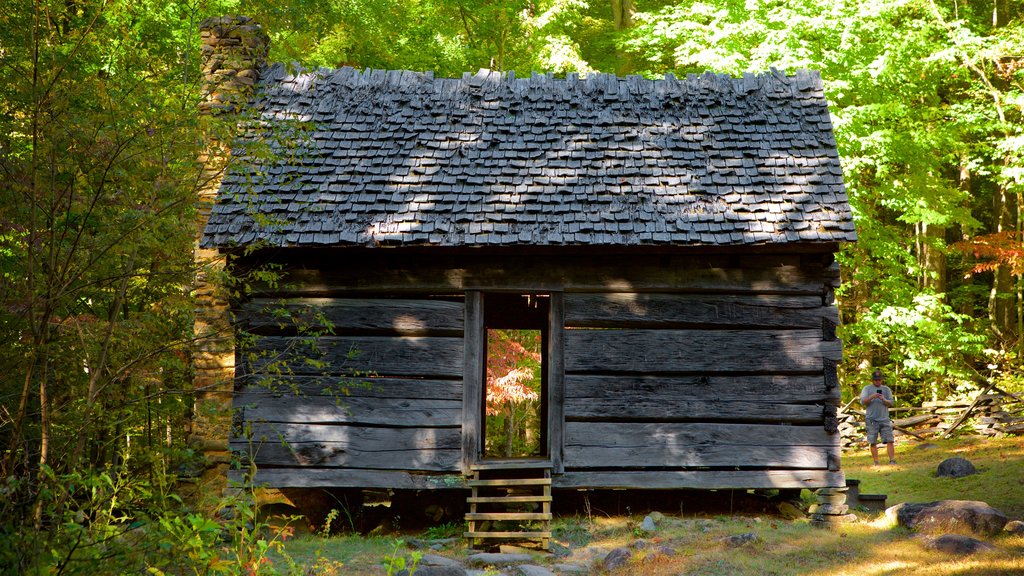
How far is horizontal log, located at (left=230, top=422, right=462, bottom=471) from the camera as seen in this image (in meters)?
9.46

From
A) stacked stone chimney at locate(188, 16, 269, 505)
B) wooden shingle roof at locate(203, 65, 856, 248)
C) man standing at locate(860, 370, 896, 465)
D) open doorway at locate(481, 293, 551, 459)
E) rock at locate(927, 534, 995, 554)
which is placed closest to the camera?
rock at locate(927, 534, 995, 554)

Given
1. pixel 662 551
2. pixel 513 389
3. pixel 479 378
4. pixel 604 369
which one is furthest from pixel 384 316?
pixel 513 389

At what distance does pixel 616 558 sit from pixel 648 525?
4.44 feet

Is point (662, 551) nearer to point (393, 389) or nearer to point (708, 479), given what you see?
point (708, 479)

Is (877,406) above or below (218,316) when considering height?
below

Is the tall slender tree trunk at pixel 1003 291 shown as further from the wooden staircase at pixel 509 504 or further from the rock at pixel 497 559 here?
the rock at pixel 497 559

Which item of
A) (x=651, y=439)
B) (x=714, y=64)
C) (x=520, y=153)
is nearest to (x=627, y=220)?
(x=520, y=153)

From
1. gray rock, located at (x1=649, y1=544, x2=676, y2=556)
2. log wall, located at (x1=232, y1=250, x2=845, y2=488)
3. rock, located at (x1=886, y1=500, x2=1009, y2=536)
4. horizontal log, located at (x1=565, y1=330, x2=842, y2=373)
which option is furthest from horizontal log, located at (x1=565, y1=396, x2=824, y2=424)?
gray rock, located at (x1=649, y1=544, x2=676, y2=556)

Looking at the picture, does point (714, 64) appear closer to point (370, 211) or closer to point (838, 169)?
point (838, 169)

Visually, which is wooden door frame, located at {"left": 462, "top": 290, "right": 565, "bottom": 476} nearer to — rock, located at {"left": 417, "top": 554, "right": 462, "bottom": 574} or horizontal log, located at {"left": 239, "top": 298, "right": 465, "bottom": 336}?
horizontal log, located at {"left": 239, "top": 298, "right": 465, "bottom": 336}

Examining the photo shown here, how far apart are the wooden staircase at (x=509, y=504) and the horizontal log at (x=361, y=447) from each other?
0.43 m

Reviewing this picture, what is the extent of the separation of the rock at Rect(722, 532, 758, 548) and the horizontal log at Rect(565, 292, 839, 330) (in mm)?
2338

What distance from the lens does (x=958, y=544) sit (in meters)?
7.80

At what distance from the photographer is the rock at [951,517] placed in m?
8.41
